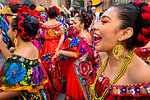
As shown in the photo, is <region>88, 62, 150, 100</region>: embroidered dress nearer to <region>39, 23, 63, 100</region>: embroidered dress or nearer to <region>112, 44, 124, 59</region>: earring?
<region>112, 44, 124, 59</region>: earring

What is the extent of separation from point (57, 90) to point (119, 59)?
7.15 ft

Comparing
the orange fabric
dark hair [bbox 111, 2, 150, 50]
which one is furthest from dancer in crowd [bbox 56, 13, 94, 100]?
dark hair [bbox 111, 2, 150, 50]

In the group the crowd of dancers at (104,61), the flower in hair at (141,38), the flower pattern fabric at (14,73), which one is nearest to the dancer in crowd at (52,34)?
the crowd of dancers at (104,61)

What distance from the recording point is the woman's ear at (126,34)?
118cm

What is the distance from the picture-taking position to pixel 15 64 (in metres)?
1.47

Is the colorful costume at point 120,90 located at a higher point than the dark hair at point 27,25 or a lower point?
lower

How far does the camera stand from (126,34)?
47.1 inches

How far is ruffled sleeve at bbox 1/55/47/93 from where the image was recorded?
1.46 meters

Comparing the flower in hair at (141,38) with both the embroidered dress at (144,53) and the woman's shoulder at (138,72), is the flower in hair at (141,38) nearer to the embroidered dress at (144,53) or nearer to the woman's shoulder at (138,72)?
the woman's shoulder at (138,72)

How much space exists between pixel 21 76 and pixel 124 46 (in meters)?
1.07

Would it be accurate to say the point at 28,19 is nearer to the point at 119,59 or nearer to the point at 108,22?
the point at 108,22

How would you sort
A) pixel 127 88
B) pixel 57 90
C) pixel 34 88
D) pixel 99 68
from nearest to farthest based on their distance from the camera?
pixel 127 88
pixel 99 68
pixel 34 88
pixel 57 90

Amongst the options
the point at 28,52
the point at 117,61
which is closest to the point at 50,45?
the point at 28,52

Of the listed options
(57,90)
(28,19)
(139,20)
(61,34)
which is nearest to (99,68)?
(139,20)
